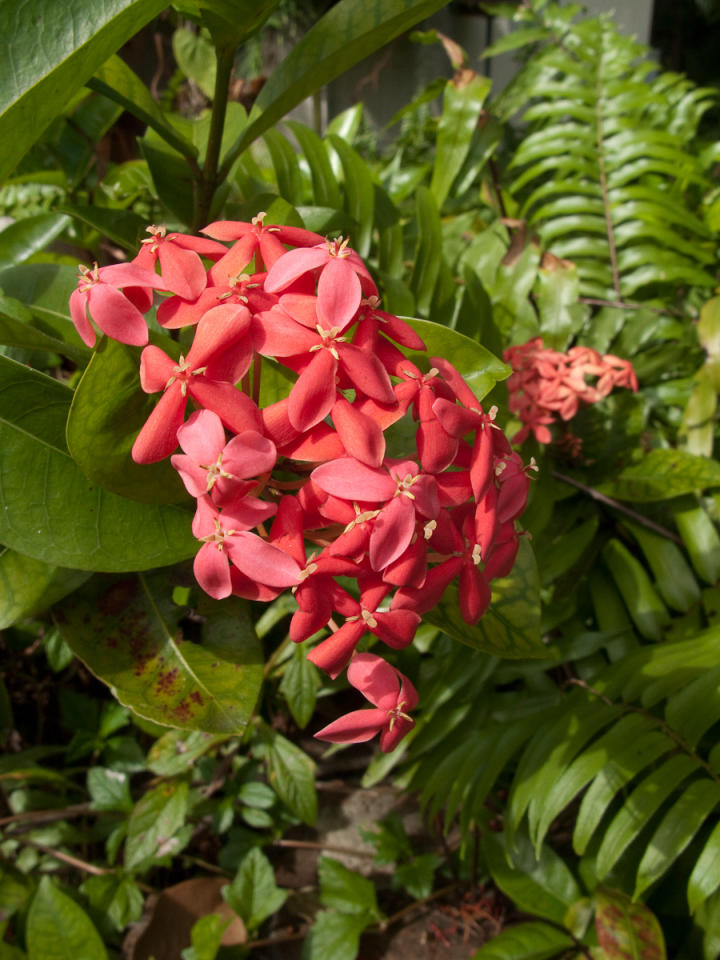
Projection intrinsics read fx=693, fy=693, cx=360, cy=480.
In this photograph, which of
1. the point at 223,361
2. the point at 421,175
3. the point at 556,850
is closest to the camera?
the point at 223,361

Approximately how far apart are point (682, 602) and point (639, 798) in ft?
1.13

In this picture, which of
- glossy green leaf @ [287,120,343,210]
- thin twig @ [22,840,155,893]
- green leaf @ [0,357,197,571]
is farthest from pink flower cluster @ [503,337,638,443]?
thin twig @ [22,840,155,893]

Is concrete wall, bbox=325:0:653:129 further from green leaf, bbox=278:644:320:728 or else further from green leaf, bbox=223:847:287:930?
green leaf, bbox=223:847:287:930

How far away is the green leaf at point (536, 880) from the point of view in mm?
1036

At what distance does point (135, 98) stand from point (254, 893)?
112 cm

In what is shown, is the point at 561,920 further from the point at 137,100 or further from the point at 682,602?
the point at 137,100

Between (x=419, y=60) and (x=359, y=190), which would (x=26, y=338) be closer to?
(x=359, y=190)

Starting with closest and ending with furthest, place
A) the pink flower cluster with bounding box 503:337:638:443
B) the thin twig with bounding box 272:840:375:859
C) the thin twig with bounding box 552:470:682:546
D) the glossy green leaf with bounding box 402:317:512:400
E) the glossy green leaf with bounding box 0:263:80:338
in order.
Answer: the glossy green leaf with bounding box 402:317:512:400 < the glossy green leaf with bounding box 0:263:80:338 < the pink flower cluster with bounding box 503:337:638:443 < the thin twig with bounding box 552:470:682:546 < the thin twig with bounding box 272:840:375:859

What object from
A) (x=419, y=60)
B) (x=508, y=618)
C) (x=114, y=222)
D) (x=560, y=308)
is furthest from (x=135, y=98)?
(x=419, y=60)

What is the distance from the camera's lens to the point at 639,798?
2.79 feet

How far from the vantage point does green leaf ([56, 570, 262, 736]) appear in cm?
50

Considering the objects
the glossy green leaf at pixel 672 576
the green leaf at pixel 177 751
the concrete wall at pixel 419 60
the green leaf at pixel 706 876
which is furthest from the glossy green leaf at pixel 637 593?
the concrete wall at pixel 419 60

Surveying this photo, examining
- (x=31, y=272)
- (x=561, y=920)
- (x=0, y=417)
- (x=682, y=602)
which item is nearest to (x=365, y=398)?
(x=0, y=417)

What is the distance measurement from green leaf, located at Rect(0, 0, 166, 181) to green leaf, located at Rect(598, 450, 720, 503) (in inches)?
36.4
